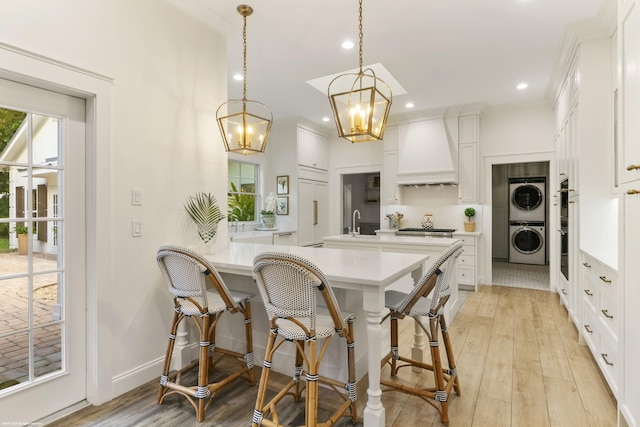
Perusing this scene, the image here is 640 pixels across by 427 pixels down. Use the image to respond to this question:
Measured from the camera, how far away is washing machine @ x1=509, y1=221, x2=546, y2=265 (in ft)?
23.5

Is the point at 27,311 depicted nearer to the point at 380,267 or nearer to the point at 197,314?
the point at 197,314

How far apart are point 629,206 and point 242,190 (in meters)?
5.21

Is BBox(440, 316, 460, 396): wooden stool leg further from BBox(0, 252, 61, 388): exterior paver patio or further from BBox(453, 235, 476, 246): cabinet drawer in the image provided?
BBox(453, 235, 476, 246): cabinet drawer

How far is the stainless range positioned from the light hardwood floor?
2.20 meters

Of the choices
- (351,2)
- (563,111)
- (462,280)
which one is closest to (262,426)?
(351,2)

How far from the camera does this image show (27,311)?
6.15 feet

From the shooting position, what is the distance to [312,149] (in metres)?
6.27

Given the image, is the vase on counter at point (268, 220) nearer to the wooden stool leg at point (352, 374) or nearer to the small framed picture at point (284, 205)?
the small framed picture at point (284, 205)

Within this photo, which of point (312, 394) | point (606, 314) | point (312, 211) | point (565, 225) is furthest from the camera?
point (312, 211)

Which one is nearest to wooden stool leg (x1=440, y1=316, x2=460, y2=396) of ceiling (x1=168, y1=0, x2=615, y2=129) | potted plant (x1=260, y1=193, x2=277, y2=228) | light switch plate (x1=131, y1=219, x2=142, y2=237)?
light switch plate (x1=131, y1=219, x2=142, y2=237)

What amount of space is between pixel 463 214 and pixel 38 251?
5481 millimetres

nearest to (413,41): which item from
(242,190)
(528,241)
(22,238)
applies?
(22,238)

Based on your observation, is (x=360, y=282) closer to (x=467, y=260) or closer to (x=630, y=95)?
(x=630, y=95)

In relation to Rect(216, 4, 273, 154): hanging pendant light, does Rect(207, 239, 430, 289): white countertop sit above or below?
below
